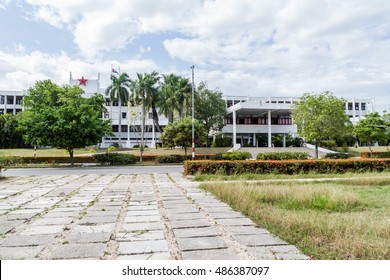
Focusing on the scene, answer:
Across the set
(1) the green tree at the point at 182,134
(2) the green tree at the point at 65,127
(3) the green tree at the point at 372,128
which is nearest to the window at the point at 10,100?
(2) the green tree at the point at 65,127

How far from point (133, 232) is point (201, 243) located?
1.12 m

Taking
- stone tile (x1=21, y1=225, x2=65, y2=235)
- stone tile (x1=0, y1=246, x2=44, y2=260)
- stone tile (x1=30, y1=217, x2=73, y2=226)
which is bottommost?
stone tile (x1=30, y1=217, x2=73, y2=226)

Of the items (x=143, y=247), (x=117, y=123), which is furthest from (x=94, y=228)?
(x=117, y=123)

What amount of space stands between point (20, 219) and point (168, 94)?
35.6 m

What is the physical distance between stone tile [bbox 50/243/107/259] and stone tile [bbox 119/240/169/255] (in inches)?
9.3

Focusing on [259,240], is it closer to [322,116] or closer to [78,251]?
[78,251]

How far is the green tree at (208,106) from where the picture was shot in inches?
1574

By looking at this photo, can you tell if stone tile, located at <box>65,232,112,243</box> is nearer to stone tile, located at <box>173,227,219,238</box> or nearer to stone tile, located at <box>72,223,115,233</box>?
stone tile, located at <box>72,223,115,233</box>

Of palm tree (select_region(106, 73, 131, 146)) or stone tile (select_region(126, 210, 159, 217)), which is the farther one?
palm tree (select_region(106, 73, 131, 146))

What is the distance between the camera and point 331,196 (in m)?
6.78

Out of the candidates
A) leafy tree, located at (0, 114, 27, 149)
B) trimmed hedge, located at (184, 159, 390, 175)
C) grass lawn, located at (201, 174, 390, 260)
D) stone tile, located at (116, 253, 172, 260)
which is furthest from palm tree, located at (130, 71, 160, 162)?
stone tile, located at (116, 253, 172, 260)

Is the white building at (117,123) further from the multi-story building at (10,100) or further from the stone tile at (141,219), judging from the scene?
the stone tile at (141,219)

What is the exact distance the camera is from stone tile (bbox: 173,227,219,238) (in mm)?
4208
